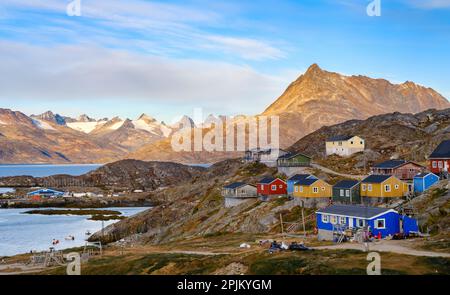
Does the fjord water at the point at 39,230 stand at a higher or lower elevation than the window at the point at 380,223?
lower

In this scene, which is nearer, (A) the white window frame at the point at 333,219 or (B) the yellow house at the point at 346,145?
(A) the white window frame at the point at 333,219

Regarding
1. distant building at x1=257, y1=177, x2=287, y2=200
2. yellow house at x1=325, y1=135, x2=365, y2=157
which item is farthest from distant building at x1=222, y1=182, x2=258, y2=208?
yellow house at x1=325, y1=135, x2=365, y2=157

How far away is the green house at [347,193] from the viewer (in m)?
92.3

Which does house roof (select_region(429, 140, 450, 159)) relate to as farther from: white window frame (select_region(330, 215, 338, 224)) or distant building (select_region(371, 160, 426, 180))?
white window frame (select_region(330, 215, 338, 224))

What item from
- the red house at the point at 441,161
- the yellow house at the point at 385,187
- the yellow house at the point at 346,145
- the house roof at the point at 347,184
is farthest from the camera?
the yellow house at the point at 346,145

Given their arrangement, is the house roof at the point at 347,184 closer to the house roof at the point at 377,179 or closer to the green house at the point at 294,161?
the house roof at the point at 377,179

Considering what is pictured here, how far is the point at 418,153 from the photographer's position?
148125 mm

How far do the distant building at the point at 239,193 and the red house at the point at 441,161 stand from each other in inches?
1410

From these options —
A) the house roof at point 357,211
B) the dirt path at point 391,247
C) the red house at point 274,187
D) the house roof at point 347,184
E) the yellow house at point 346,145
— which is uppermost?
the yellow house at point 346,145

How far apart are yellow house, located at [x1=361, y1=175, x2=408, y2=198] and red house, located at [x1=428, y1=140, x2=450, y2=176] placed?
39.5 ft

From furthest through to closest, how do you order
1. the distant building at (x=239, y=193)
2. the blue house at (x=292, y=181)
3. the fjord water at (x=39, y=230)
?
1. the fjord water at (x=39, y=230)
2. the distant building at (x=239, y=193)
3. the blue house at (x=292, y=181)

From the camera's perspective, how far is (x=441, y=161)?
3974 inches

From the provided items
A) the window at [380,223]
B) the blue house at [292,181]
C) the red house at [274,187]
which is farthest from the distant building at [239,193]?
the window at [380,223]

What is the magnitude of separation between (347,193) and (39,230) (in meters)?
90.1
